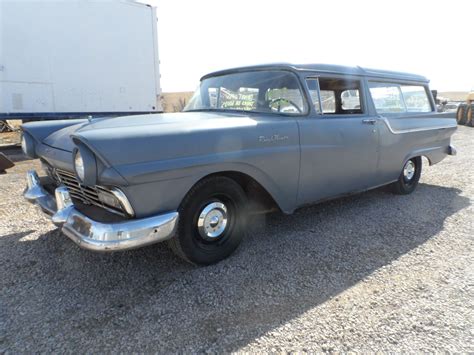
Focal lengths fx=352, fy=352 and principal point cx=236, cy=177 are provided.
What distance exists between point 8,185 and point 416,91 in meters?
6.22

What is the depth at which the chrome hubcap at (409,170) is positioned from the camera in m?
4.92

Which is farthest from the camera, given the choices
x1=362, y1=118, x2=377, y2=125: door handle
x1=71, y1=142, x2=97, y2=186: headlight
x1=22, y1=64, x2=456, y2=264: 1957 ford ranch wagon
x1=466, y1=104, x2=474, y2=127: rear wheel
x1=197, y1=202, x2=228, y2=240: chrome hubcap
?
x1=466, y1=104, x2=474, y2=127: rear wheel

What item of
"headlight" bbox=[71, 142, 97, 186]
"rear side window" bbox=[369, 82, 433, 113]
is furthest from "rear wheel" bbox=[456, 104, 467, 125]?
"headlight" bbox=[71, 142, 97, 186]

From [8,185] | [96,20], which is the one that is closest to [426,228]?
[8,185]

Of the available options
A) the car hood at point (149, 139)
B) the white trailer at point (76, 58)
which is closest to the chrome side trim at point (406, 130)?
the car hood at point (149, 139)

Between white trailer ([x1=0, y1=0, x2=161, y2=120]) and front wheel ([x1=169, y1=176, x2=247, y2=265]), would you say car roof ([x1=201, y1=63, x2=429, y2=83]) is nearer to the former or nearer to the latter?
front wheel ([x1=169, y1=176, x2=247, y2=265])

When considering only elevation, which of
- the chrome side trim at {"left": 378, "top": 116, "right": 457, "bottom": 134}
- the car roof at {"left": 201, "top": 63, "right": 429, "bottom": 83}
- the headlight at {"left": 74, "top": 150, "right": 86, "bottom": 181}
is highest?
the car roof at {"left": 201, "top": 63, "right": 429, "bottom": 83}

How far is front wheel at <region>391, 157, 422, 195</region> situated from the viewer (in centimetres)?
491

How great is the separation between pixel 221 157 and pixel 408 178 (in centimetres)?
354

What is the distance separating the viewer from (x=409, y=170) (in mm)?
5043

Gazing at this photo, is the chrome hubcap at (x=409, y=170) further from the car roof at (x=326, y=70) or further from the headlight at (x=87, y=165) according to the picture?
the headlight at (x=87, y=165)

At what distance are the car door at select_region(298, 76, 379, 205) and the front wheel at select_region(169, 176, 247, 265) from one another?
28.5 inches

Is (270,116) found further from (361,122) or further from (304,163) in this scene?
(361,122)

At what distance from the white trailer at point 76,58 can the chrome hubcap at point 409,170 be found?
8.56m
